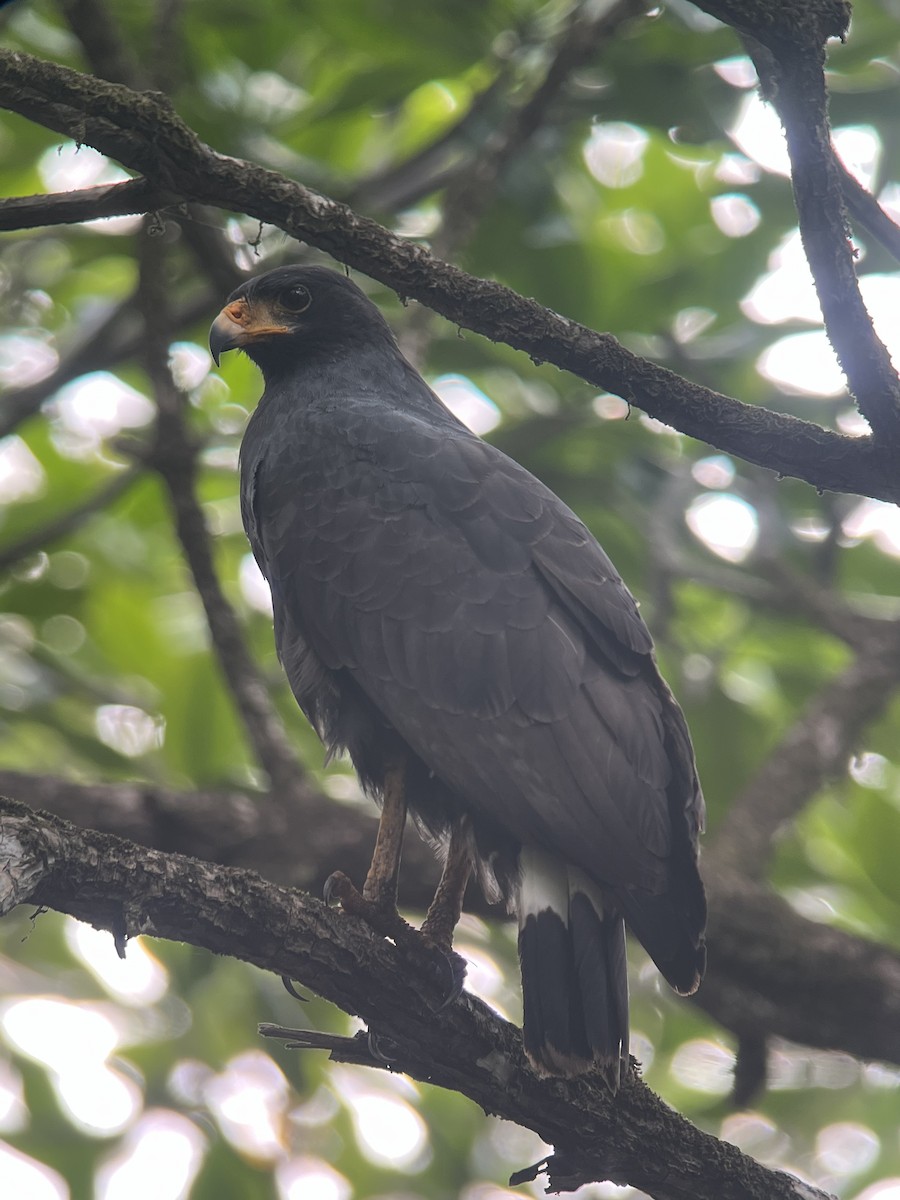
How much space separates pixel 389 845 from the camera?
12.3 feet

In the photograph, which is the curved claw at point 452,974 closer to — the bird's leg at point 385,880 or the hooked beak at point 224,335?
the bird's leg at point 385,880

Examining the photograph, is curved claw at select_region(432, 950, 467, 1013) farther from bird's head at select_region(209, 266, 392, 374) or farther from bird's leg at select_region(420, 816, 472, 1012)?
bird's head at select_region(209, 266, 392, 374)

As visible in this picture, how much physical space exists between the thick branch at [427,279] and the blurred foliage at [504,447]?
2.53 m

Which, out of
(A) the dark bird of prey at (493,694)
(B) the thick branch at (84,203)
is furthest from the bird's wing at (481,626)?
(B) the thick branch at (84,203)

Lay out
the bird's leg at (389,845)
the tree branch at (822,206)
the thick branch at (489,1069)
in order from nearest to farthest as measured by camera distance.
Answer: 1. the tree branch at (822,206)
2. the thick branch at (489,1069)
3. the bird's leg at (389,845)

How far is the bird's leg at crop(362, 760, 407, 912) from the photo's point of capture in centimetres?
358

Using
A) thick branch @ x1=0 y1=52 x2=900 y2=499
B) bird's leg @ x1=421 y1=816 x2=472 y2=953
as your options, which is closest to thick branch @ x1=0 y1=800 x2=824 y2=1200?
bird's leg @ x1=421 y1=816 x2=472 y2=953

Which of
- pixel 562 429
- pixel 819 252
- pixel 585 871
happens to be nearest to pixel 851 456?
pixel 819 252

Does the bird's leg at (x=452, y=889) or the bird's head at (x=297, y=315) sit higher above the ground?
the bird's head at (x=297, y=315)

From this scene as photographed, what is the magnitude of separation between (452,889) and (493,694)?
0.62 metres

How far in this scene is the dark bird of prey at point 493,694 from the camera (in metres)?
3.36

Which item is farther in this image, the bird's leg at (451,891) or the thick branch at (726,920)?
the thick branch at (726,920)

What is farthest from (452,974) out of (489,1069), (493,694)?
(493,694)

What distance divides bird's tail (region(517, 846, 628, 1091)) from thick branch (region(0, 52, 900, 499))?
49.6 inches
